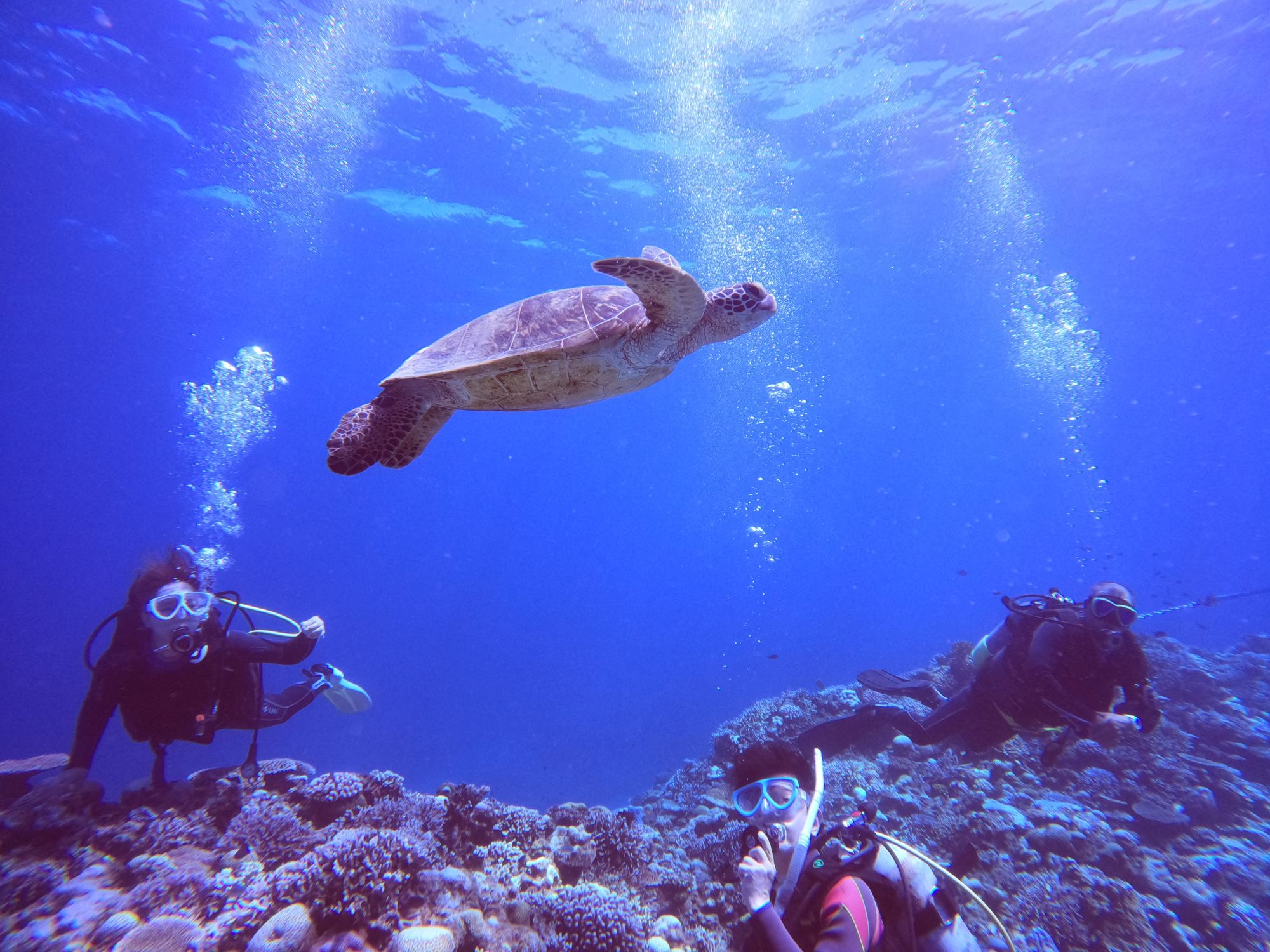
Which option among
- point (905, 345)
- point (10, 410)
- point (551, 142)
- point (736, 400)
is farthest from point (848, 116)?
point (10, 410)

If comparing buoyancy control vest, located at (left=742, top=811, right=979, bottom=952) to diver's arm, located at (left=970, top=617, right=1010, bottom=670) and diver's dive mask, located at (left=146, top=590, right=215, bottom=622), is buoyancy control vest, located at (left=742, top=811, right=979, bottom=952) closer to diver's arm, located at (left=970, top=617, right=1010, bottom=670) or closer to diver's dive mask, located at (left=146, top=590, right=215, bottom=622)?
diver's arm, located at (left=970, top=617, right=1010, bottom=670)

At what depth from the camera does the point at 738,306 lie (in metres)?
4.70

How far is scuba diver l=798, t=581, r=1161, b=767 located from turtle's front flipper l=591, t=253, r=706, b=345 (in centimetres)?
496

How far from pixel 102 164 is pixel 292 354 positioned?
91.3ft

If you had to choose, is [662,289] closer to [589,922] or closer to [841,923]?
[841,923]

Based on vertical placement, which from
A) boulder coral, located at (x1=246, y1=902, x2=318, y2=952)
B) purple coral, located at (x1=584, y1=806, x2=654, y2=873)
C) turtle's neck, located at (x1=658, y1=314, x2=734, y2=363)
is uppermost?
turtle's neck, located at (x1=658, y1=314, x2=734, y2=363)

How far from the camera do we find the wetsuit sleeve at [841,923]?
207 centimetres

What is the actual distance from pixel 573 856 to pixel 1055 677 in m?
5.24

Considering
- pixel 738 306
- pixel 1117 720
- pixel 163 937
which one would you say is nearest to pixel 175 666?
pixel 163 937

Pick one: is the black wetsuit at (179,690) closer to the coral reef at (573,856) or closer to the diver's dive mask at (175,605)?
the diver's dive mask at (175,605)

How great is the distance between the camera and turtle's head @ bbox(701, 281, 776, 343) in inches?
183

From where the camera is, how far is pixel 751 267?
91.0ft

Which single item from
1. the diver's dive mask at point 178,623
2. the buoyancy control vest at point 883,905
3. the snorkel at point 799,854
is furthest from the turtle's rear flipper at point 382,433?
the buoyancy control vest at point 883,905

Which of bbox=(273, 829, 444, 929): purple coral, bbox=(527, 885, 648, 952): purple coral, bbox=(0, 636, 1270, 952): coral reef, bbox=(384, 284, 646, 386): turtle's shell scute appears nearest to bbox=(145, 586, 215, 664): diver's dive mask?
bbox=(0, 636, 1270, 952): coral reef
